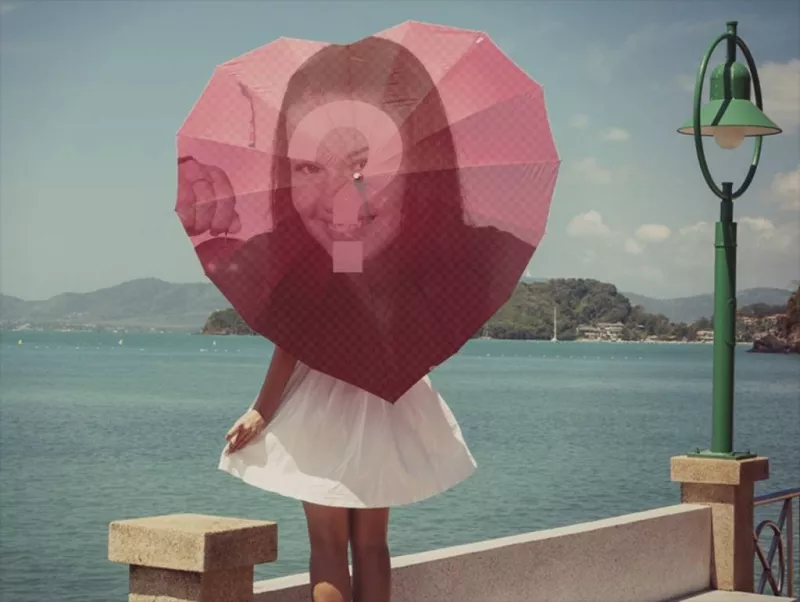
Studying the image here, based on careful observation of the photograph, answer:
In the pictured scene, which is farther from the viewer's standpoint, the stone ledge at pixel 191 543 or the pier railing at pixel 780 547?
the pier railing at pixel 780 547

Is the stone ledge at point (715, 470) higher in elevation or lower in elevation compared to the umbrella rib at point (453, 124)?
lower

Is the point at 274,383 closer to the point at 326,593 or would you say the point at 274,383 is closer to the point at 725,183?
the point at 326,593

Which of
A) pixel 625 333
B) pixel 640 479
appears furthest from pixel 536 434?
pixel 625 333

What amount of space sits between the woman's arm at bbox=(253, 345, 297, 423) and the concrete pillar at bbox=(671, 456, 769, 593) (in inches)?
178

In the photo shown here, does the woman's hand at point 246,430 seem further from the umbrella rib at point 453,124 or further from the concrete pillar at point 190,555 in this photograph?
the umbrella rib at point 453,124

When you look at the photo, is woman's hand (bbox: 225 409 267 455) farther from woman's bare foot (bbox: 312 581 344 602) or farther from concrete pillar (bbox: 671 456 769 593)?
concrete pillar (bbox: 671 456 769 593)

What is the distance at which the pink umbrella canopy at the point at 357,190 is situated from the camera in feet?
14.1

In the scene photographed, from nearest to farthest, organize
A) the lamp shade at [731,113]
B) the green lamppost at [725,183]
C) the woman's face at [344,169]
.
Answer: the woman's face at [344,169] < the green lamppost at [725,183] < the lamp shade at [731,113]

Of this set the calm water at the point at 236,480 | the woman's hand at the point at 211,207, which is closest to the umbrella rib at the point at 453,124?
the woman's hand at the point at 211,207

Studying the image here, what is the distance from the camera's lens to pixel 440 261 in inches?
174

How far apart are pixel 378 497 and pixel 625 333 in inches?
7709

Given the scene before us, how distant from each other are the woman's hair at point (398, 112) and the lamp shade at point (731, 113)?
4972 millimetres

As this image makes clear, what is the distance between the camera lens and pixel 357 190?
4.27m

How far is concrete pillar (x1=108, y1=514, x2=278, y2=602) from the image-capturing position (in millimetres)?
4312
